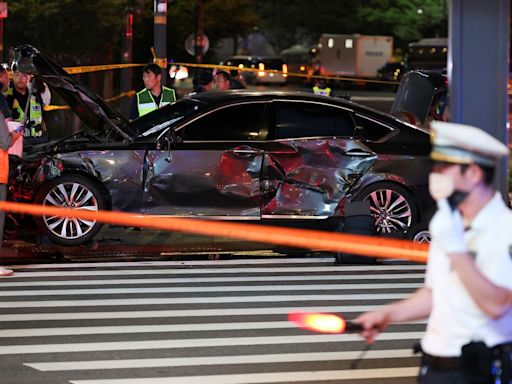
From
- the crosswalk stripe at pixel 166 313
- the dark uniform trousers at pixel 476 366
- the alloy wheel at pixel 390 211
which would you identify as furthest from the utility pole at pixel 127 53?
the dark uniform trousers at pixel 476 366

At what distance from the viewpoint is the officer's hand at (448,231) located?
4105 mm

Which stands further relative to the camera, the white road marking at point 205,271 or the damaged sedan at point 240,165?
the damaged sedan at point 240,165

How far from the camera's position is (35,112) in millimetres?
14875

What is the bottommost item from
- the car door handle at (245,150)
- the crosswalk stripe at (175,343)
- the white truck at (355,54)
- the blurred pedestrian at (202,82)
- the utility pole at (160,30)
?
the crosswalk stripe at (175,343)

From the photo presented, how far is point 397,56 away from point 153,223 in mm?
71961

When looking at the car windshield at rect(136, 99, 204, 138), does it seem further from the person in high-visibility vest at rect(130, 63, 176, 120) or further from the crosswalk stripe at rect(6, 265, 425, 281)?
the crosswalk stripe at rect(6, 265, 425, 281)

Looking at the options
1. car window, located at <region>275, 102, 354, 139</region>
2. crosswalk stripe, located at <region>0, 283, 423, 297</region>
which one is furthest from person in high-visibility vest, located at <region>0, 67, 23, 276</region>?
car window, located at <region>275, 102, 354, 139</region>

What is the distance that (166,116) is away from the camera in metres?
12.8

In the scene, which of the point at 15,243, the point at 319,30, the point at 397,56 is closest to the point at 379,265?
the point at 15,243

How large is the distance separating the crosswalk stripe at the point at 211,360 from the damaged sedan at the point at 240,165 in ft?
14.0

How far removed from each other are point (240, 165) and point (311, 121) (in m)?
0.87

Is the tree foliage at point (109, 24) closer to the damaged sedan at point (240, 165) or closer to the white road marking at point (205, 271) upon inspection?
the damaged sedan at point (240, 165)

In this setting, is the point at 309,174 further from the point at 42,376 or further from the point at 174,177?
the point at 42,376

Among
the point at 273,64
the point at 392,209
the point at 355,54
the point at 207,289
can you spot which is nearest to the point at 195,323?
the point at 207,289
